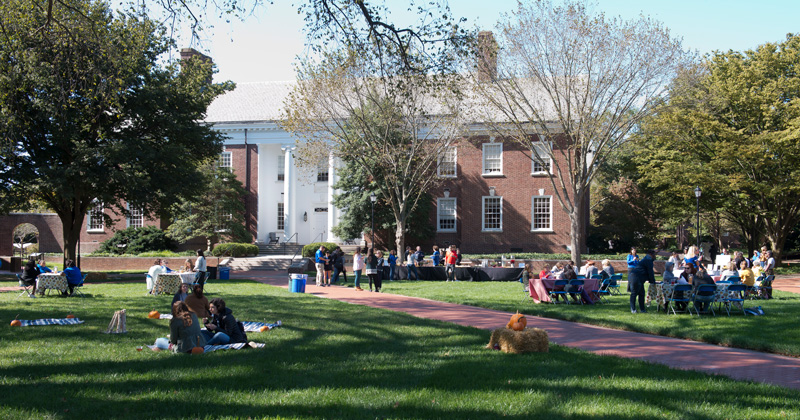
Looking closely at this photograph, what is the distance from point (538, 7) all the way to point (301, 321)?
18228mm

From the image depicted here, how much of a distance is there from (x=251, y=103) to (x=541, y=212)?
2378 cm

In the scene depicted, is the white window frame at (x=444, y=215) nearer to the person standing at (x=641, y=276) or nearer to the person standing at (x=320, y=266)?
the person standing at (x=320, y=266)

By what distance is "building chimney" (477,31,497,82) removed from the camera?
1011 inches

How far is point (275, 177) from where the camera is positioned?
4691 centimetres

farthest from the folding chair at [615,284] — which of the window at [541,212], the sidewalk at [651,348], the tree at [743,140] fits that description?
the window at [541,212]

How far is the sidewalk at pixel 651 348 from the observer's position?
8477 mm

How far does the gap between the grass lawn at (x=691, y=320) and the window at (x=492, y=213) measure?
22.8 metres

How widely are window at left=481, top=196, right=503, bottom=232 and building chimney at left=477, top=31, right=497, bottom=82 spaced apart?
16.6 meters

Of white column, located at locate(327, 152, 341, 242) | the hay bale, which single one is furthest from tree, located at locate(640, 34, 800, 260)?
the hay bale

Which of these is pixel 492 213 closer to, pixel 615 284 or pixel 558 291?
pixel 615 284

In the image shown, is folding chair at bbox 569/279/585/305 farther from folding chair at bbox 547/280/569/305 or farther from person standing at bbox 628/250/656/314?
person standing at bbox 628/250/656/314

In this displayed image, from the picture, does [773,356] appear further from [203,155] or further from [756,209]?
[756,209]

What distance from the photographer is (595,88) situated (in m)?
25.7

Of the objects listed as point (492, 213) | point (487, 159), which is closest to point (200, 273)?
point (492, 213)
